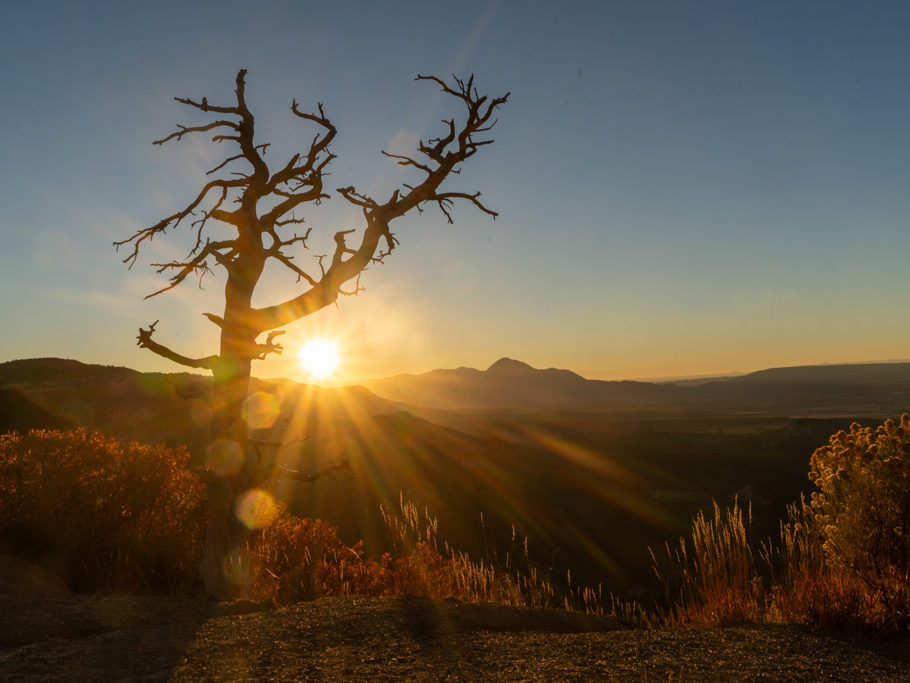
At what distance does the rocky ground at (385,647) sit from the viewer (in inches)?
144

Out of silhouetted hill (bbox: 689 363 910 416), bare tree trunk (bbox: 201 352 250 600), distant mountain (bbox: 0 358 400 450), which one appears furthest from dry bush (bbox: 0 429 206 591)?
silhouetted hill (bbox: 689 363 910 416)

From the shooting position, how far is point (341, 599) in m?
5.42

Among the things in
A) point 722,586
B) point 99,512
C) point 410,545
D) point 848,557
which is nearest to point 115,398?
point 99,512

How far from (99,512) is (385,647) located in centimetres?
553

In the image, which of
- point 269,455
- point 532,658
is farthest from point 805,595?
point 269,455

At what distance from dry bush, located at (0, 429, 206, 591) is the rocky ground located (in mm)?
1873

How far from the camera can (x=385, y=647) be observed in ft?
13.4

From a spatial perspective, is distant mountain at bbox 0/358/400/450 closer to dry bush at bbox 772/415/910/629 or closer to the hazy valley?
the hazy valley

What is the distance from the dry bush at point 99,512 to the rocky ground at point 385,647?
187 centimetres

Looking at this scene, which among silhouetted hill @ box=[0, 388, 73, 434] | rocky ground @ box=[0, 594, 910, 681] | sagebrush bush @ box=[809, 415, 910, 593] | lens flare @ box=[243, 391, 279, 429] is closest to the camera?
rocky ground @ box=[0, 594, 910, 681]

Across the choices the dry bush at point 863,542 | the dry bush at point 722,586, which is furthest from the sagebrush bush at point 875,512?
the dry bush at point 722,586

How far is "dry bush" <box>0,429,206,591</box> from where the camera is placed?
23.1 feet

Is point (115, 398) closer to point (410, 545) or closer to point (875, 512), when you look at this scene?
point (410, 545)

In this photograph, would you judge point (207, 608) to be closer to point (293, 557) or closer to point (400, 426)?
point (293, 557)
